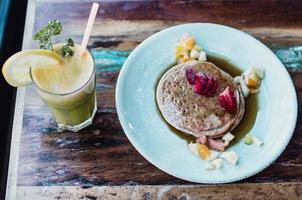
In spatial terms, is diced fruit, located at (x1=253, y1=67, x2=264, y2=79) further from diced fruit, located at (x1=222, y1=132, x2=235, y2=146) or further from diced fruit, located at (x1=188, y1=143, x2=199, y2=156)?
diced fruit, located at (x1=188, y1=143, x2=199, y2=156)

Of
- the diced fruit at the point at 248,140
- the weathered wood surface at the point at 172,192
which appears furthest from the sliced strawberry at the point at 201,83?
the weathered wood surface at the point at 172,192

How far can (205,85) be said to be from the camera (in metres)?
1.73

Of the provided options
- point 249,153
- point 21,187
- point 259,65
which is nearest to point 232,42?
point 259,65

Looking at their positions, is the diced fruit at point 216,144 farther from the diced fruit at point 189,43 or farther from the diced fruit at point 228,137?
the diced fruit at point 189,43

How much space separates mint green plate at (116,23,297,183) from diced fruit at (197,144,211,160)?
0.7 inches

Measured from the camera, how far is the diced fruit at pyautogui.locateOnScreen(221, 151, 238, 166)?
62.7 inches

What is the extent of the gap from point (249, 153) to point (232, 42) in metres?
0.47

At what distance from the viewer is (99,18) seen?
1958 mm

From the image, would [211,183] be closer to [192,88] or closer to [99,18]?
[192,88]

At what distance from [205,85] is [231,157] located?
28 centimetres

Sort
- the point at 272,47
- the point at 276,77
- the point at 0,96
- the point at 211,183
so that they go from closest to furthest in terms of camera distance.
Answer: the point at 211,183
the point at 276,77
the point at 272,47
the point at 0,96

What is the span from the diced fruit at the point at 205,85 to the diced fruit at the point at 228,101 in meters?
0.04

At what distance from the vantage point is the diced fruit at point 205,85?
1.73 metres

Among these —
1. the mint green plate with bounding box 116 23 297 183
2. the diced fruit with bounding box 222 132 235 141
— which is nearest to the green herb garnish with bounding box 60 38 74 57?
the mint green plate with bounding box 116 23 297 183
